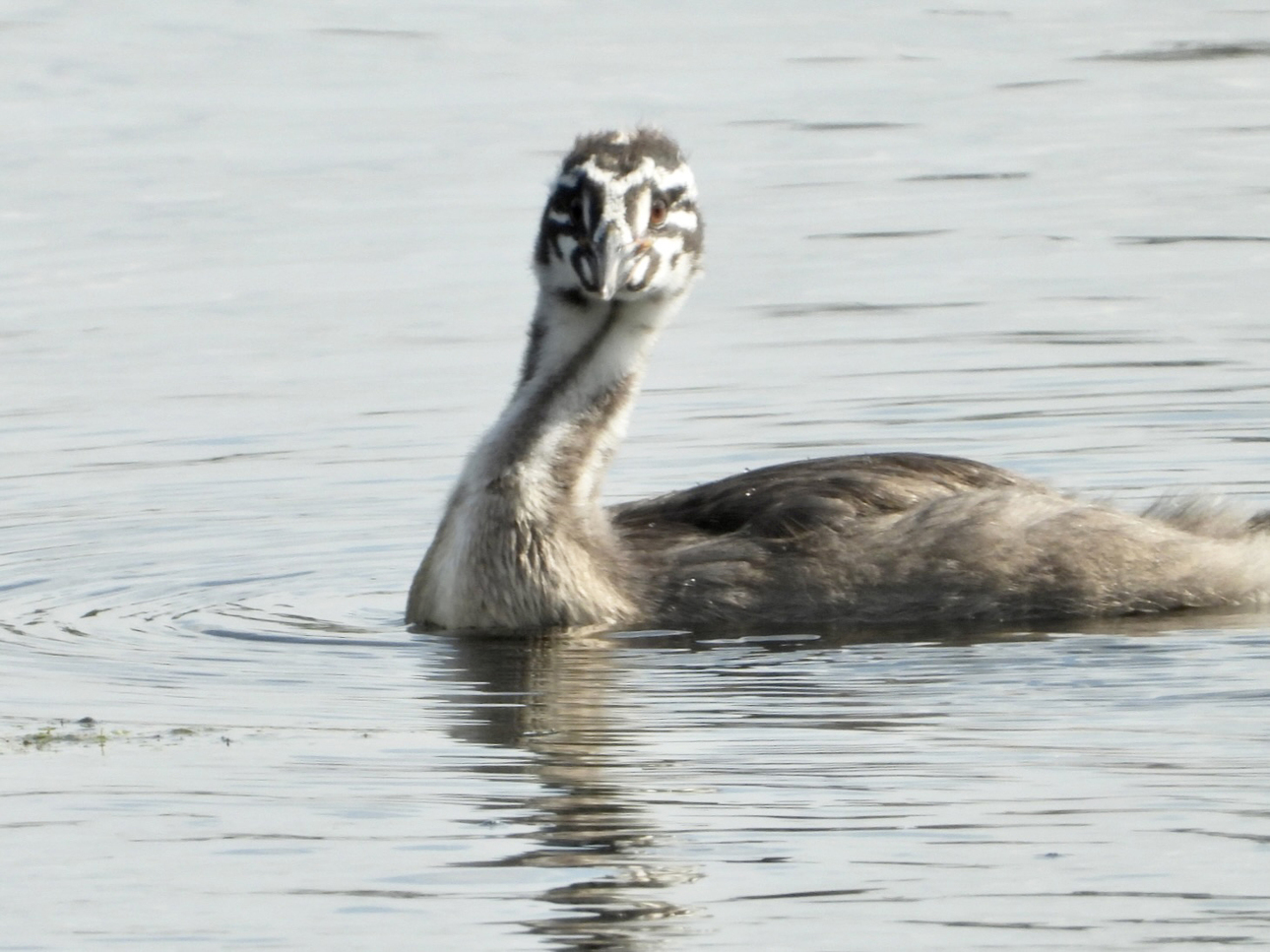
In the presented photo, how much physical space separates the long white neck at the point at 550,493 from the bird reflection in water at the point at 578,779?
181mm

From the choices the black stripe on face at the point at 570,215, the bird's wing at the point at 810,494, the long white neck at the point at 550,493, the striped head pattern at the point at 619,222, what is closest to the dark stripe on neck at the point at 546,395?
the long white neck at the point at 550,493

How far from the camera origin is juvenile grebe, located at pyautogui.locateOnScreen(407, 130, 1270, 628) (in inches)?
473

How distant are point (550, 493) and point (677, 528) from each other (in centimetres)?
55

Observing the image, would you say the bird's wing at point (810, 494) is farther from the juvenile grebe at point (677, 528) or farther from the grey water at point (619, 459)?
Result: the grey water at point (619, 459)

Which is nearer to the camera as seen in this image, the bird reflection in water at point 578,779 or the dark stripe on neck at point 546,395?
the bird reflection in water at point 578,779

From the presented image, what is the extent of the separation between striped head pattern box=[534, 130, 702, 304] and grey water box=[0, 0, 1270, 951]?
1.41m

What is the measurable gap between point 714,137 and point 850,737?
1406 centimetres

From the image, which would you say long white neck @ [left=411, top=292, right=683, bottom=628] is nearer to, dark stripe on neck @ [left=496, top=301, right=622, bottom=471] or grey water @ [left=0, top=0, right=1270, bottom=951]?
dark stripe on neck @ [left=496, top=301, right=622, bottom=471]

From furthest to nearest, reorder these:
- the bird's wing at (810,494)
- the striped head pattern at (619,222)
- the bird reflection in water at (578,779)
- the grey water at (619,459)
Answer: the bird's wing at (810,494) < the striped head pattern at (619,222) < the grey water at (619,459) < the bird reflection in water at (578,779)

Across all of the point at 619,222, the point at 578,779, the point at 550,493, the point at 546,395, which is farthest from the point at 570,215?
the point at 578,779

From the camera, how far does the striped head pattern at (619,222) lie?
11766mm

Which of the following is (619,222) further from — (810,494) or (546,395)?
(810,494)

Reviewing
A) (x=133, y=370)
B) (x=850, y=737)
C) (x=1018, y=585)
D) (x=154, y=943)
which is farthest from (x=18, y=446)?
(x=154, y=943)

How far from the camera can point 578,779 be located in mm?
9281
